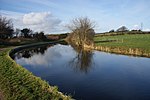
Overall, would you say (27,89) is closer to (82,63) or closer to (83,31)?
(82,63)

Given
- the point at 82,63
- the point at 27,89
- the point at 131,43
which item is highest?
the point at 27,89

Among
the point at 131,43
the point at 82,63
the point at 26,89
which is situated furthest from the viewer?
the point at 131,43

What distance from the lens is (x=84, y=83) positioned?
1614 cm

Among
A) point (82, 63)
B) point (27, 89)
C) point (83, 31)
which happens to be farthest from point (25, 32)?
point (27, 89)

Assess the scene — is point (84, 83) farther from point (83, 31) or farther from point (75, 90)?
point (83, 31)

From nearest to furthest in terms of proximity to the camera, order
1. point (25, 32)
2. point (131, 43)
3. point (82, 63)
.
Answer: point (82, 63), point (131, 43), point (25, 32)

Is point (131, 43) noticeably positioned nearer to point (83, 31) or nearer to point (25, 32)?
point (83, 31)

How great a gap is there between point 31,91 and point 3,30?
47.7 metres

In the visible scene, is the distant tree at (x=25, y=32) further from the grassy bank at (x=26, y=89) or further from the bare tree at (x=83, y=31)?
the grassy bank at (x=26, y=89)

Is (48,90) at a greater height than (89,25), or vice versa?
(89,25)

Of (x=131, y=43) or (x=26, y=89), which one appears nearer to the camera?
(x=26, y=89)

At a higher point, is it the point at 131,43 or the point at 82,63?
the point at 131,43

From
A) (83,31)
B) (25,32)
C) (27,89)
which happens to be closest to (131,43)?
(83,31)

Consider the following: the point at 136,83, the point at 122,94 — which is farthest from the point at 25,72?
the point at 136,83
